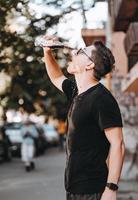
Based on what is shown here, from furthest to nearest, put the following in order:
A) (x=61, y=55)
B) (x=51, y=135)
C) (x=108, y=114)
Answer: (x=51, y=135)
(x=61, y=55)
(x=108, y=114)

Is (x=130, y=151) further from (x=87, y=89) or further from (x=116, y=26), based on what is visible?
(x=87, y=89)

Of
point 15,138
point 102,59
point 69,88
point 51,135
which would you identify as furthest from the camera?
point 51,135

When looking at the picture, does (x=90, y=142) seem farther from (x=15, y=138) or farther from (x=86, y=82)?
(x=15, y=138)

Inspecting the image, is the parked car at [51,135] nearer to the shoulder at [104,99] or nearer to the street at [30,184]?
the street at [30,184]

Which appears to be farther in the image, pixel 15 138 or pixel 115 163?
pixel 15 138

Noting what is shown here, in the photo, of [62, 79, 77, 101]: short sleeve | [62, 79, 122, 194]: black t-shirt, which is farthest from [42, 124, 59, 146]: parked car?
[62, 79, 122, 194]: black t-shirt

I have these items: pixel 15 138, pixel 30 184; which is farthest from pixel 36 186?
pixel 15 138

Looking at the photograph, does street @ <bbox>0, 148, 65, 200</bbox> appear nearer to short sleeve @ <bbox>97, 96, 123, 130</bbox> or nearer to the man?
the man

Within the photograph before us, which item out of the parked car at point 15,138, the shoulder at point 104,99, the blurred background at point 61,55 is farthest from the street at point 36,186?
the shoulder at point 104,99

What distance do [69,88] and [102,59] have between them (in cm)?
61

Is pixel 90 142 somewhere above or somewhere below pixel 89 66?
below

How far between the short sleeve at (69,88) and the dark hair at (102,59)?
415 millimetres

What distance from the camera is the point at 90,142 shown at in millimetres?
4230

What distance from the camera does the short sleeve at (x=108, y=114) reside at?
13.6 ft
